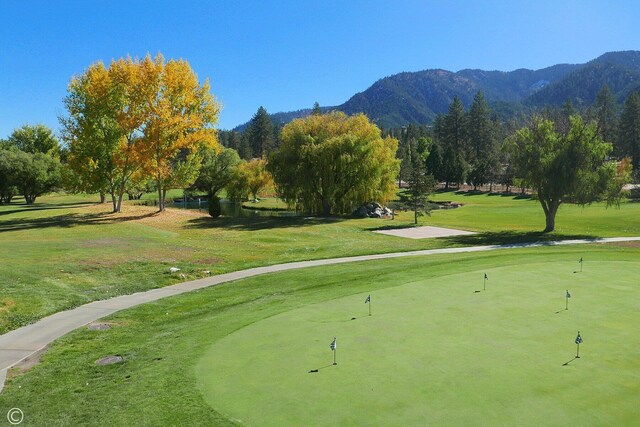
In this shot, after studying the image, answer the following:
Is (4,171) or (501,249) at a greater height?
(4,171)

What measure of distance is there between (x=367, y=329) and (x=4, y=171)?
80466 mm

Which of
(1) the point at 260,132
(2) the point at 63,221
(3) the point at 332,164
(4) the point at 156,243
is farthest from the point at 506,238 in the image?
(1) the point at 260,132

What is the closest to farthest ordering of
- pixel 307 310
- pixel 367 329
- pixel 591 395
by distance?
pixel 591 395 → pixel 367 329 → pixel 307 310

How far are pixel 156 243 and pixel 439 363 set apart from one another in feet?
91.8

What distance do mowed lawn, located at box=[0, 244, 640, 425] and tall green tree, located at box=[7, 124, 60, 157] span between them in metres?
105

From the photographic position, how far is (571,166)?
40.6m

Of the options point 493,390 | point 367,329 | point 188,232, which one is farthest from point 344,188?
point 493,390

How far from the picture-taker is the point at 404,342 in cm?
1108

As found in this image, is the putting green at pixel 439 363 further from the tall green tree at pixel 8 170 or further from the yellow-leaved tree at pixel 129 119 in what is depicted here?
the tall green tree at pixel 8 170

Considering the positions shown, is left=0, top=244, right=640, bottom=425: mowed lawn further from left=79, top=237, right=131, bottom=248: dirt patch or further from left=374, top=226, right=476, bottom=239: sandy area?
left=374, top=226, right=476, bottom=239: sandy area

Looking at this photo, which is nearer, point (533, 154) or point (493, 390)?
point (493, 390)

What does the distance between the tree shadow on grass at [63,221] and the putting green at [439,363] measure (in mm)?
36426

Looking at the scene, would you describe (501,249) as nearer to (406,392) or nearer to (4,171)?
(406,392)

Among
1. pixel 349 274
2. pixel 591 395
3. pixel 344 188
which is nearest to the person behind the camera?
pixel 591 395
